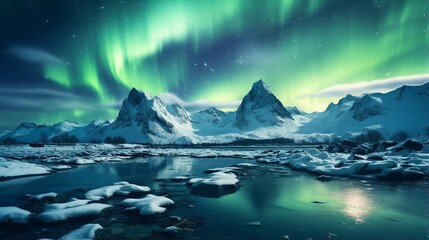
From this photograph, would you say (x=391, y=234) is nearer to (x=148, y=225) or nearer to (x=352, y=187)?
(x=148, y=225)

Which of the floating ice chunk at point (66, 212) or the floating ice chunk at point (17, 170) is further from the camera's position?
the floating ice chunk at point (17, 170)

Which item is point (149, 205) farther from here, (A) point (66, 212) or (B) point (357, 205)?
(B) point (357, 205)

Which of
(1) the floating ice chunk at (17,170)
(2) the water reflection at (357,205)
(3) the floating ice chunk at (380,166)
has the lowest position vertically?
(2) the water reflection at (357,205)

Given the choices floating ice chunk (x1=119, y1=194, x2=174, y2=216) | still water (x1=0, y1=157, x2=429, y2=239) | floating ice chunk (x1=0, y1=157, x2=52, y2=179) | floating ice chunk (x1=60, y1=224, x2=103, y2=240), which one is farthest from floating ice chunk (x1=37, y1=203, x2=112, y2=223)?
floating ice chunk (x1=0, y1=157, x2=52, y2=179)

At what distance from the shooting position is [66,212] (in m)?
15.2

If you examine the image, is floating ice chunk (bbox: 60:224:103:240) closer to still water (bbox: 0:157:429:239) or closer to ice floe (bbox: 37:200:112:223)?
ice floe (bbox: 37:200:112:223)

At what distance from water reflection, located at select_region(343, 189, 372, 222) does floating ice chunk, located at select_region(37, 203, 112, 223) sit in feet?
49.3

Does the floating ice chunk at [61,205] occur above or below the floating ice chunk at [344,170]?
above

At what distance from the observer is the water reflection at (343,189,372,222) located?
1698cm

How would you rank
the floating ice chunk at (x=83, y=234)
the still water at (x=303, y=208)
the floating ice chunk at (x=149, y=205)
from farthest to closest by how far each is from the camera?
the floating ice chunk at (x=149, y=205), the still water at (x=303, y=208), the floating ice chunk at (x=83, y=234)

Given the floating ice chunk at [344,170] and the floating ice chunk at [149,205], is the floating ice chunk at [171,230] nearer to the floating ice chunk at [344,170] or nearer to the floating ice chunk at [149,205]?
the floating ice chunk at [149,205]

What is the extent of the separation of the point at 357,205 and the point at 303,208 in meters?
3.89

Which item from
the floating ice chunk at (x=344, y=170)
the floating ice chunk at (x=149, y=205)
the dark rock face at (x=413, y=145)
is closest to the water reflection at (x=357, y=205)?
the floating ice chunk at (x=344, y=170)

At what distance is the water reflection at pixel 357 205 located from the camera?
1698cm
